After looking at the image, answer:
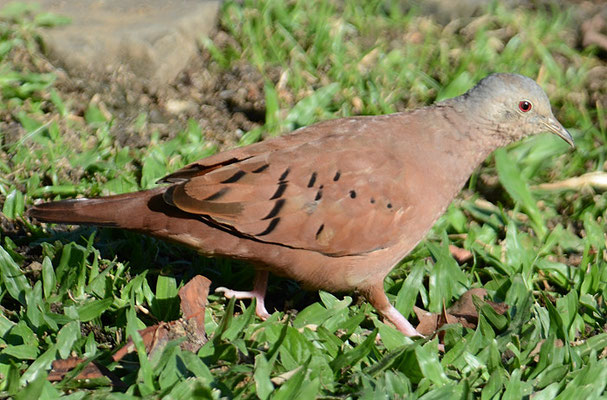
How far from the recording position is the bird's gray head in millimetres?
4539

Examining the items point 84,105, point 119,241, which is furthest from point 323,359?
point 84,105

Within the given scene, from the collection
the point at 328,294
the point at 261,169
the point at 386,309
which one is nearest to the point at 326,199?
the point at 261,169

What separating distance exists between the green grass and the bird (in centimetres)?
27

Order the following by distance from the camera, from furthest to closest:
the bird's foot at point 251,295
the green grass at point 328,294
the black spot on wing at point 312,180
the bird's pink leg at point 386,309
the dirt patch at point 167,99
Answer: the dirt patch at point 167,99, the bird's foot at point 251,295, the bird's pink leg at point 386,309, the black spot on wing at point 312,180, the green grass at point 328,294

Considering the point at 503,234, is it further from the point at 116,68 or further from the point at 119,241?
the point at 116,68

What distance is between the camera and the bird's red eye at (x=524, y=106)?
457cm

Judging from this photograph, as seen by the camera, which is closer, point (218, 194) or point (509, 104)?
point (218, 194)

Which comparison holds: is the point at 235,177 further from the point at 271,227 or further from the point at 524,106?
the point at 524,106

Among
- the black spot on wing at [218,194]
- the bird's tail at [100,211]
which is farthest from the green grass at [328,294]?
the black spot on wing at [218,194]

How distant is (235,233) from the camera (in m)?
4.07

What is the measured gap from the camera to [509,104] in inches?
179

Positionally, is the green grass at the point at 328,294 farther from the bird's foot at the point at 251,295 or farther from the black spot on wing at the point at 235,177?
the black spot on wing at the point at 235,177

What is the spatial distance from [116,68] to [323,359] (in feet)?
10.5

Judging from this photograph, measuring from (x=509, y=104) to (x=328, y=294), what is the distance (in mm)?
1417
